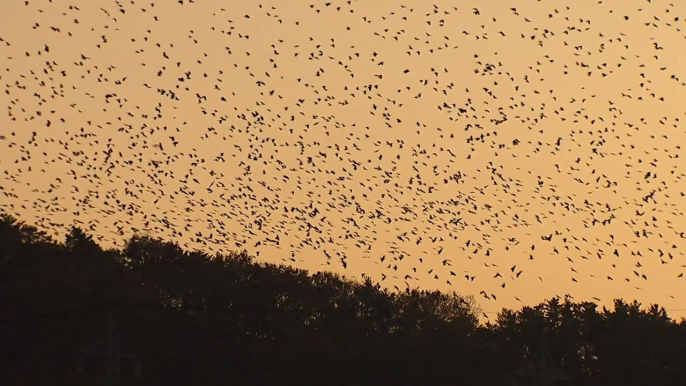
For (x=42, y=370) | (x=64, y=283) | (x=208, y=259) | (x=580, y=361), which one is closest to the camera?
(x=42, y=370)

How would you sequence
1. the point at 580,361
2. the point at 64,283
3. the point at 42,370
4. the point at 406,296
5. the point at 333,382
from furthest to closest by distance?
the point at 406,296 < the point at 580,361 < the point at 333,382 < the point at 64,283 < the point at 42,370

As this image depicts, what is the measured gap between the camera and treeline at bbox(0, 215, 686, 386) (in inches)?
3145

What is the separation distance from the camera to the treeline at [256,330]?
3145 inches

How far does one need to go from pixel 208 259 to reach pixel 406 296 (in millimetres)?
18232

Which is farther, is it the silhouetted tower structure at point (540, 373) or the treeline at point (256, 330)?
the treeline at point (256, 330)

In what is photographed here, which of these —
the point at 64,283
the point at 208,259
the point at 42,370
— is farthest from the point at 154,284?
the point at 42,370

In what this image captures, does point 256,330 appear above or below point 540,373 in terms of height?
above

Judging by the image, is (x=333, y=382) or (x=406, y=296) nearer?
(x=333, y=382)

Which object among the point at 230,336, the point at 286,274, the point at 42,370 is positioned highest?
the point at 286,274

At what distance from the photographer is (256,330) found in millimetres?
95125

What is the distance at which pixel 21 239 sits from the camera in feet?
302

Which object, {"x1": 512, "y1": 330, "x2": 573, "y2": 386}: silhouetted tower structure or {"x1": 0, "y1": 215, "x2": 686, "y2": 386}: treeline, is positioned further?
{"x1": 0, "y1": 215, "x2": 686, "y2": 386}: treeline

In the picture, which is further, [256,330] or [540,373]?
[256,330]

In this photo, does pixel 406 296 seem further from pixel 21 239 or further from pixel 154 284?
pixel 21 239
